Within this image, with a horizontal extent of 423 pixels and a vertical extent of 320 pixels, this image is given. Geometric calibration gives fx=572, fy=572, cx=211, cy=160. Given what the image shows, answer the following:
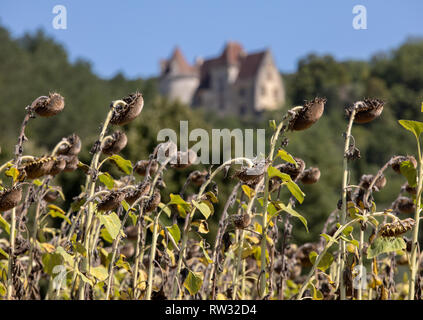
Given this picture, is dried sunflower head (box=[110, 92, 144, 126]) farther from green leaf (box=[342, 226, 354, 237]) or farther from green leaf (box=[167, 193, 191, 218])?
green leaf (box=[342, 226, 354, 237])

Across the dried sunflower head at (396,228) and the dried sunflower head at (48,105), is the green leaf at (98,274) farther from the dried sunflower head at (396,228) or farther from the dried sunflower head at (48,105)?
the dried sunflower head at (396,228)

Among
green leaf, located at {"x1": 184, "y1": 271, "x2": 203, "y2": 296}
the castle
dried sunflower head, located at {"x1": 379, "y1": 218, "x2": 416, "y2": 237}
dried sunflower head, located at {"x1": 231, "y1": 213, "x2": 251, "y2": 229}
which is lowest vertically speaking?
green leaf, located at {"x1": 184, "y1": 271, "x2": 203, "y2": 296}

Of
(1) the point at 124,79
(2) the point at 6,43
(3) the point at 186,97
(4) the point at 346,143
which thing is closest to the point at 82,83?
(2) the point at 6,43

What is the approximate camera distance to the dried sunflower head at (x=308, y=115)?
1.71 meters

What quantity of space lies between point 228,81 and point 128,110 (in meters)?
81.8

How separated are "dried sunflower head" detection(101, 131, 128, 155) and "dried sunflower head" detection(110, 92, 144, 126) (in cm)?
25

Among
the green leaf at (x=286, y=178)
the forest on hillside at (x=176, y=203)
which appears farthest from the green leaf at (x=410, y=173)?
the green leaf at (x=286, y=178)

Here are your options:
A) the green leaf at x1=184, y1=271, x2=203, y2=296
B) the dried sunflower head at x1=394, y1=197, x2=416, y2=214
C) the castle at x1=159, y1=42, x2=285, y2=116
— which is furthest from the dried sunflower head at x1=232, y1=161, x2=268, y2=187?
the castle at x1=159, y1=42, x2=285, y2=116

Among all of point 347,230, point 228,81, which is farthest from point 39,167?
point 228,81

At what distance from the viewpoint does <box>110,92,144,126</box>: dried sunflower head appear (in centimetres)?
184

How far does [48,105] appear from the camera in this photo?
1880 mm

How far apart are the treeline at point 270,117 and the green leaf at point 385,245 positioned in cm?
1316

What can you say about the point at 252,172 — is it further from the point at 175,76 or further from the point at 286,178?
the point at 175,76
